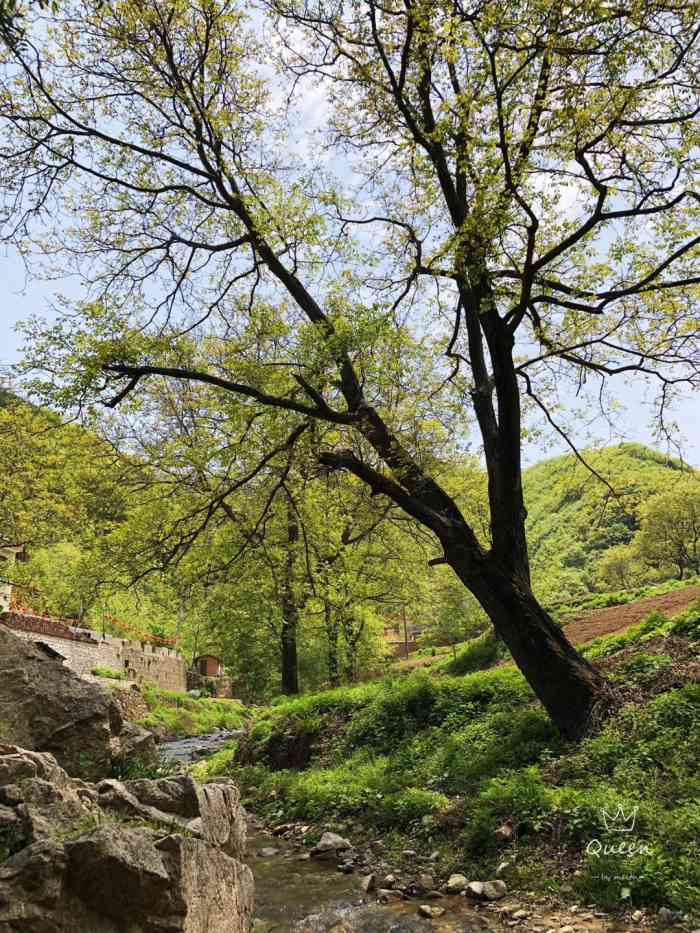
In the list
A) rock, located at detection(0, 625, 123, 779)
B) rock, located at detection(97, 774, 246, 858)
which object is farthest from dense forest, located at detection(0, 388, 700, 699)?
rock, located at detection(97, 774, 246, 858)

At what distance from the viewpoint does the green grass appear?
2214 cm

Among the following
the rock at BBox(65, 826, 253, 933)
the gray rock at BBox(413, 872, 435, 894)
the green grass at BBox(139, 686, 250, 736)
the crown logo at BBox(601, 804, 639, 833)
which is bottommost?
the green grass at BBox(139, 686, 250, 736)

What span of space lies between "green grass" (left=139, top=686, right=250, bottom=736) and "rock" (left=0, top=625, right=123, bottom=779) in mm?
13766

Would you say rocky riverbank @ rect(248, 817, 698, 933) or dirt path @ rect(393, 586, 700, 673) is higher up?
dirt path @ rect(393, 586, 700, 673)

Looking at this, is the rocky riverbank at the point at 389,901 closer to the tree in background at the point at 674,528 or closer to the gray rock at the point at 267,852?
the gray rock at the point at 267,852

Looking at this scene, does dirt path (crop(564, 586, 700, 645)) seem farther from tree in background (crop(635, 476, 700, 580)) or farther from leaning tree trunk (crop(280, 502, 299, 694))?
tree in background (crop(635, 476, 700, 580))

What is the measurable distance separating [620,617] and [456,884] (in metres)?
9.66

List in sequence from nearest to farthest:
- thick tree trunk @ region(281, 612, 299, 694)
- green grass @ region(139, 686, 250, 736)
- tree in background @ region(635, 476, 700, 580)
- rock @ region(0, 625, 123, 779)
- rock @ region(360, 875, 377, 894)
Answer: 1. rock @ region(360, 875, 377, 894)
2. rock @ region(0, 625, 123, 779)
3. thick tree trunk @ region(281, 612, 299, 694)
4. green grass @ region(139, 686, 250, 736)
5. tree in background @ region(635, 476, 700, 580)

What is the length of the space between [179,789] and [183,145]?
9508mm

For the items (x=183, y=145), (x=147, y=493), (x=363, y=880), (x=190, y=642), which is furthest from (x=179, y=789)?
(x=190, y=642)


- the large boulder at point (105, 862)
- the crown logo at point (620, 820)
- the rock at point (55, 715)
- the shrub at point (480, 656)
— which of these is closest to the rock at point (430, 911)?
the large boulder at point (105, 862)

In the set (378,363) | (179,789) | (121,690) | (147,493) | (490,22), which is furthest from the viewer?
(121,690)

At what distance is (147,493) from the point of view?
1475 cm

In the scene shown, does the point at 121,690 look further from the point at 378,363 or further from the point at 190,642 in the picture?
the point at 378,363
